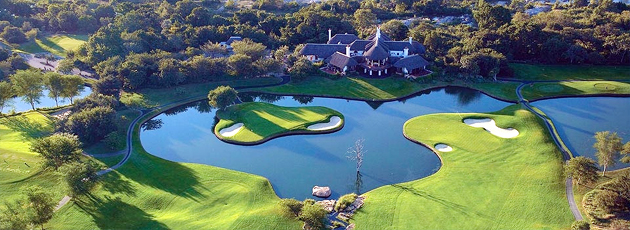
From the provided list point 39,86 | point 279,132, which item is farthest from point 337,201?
point 39,86

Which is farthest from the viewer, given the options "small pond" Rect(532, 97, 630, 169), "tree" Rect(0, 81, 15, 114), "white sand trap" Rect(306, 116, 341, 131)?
"tree" Rect(0, 81, 15, 114)

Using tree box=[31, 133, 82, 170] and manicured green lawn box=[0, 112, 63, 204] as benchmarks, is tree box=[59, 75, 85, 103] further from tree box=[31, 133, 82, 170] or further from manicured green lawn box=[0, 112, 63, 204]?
tree box=[31, 133, 82, 170]

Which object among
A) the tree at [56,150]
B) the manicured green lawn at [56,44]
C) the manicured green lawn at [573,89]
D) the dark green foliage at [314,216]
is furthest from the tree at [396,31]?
the manicured green lawn at [56,44]

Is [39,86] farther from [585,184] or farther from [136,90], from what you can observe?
[585,184]

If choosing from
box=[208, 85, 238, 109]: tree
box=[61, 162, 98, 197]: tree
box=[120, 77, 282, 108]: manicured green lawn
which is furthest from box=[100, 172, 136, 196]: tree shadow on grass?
box=[120, 77, 282, 108]: manicured green lawn

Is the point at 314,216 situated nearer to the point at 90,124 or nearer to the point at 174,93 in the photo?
the point at 90,124

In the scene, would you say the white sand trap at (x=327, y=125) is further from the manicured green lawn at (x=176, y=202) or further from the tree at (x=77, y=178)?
the tree at (x=77, y=178)

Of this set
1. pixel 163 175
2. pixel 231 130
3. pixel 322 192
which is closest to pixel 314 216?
pixel 322 192
